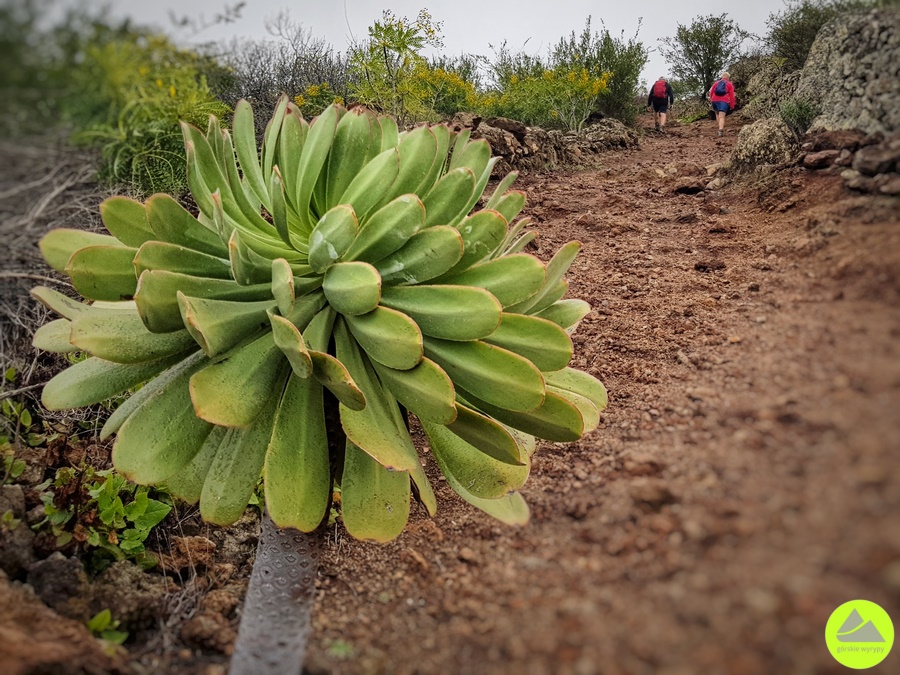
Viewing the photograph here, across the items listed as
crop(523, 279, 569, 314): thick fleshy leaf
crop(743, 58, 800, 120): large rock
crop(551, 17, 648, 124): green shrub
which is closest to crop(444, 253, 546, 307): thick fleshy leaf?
crop(523, 279, 569, 314): thick fleshy leaf

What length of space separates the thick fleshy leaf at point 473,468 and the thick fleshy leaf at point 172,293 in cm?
47

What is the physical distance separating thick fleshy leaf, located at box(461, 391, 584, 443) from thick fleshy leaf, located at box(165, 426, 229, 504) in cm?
55

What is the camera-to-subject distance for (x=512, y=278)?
4.31 feet

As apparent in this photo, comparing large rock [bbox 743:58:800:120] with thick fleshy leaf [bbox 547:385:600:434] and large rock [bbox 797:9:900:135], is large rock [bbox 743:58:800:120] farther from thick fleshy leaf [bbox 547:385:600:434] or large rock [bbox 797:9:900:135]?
thick fleshy leaf [bbox 547:385:600:434]

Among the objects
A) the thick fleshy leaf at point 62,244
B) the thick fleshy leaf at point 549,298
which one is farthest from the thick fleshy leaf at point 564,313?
the thick fleshy leaf at point 62,244

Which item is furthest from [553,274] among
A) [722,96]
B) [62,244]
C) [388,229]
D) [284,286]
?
[722,96]

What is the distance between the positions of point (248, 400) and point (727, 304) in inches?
46.5

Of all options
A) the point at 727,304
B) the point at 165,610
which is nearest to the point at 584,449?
the point at 727,304

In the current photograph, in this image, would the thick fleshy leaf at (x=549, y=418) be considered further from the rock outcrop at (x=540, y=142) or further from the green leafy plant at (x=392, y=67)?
the rock outcrop at (x=540, y=142)

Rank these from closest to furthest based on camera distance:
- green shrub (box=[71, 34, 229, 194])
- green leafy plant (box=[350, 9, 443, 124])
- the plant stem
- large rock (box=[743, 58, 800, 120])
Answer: green shrub (box=[71, 34, 229, 194])
the plant stem
large rock (box=[743, 58, 800, 120])
green leafy plant (box=[350, 9, 443, 124])

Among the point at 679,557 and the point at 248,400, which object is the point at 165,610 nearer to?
the point at 248,400

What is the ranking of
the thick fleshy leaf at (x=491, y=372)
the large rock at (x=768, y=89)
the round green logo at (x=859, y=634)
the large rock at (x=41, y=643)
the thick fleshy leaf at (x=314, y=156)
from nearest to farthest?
1. the round green logo at (x=859, y=634)
2. the large rock at (x=41, y=643)
3. the thick fleshy leaf at (x=491, y=372)
4. the thick fleshy leaf at (x=314, y=156)
5. the large rock at (x=768, y=89)

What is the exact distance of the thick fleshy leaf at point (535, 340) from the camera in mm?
1293

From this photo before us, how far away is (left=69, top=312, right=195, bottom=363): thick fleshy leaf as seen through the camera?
3.89 ft
